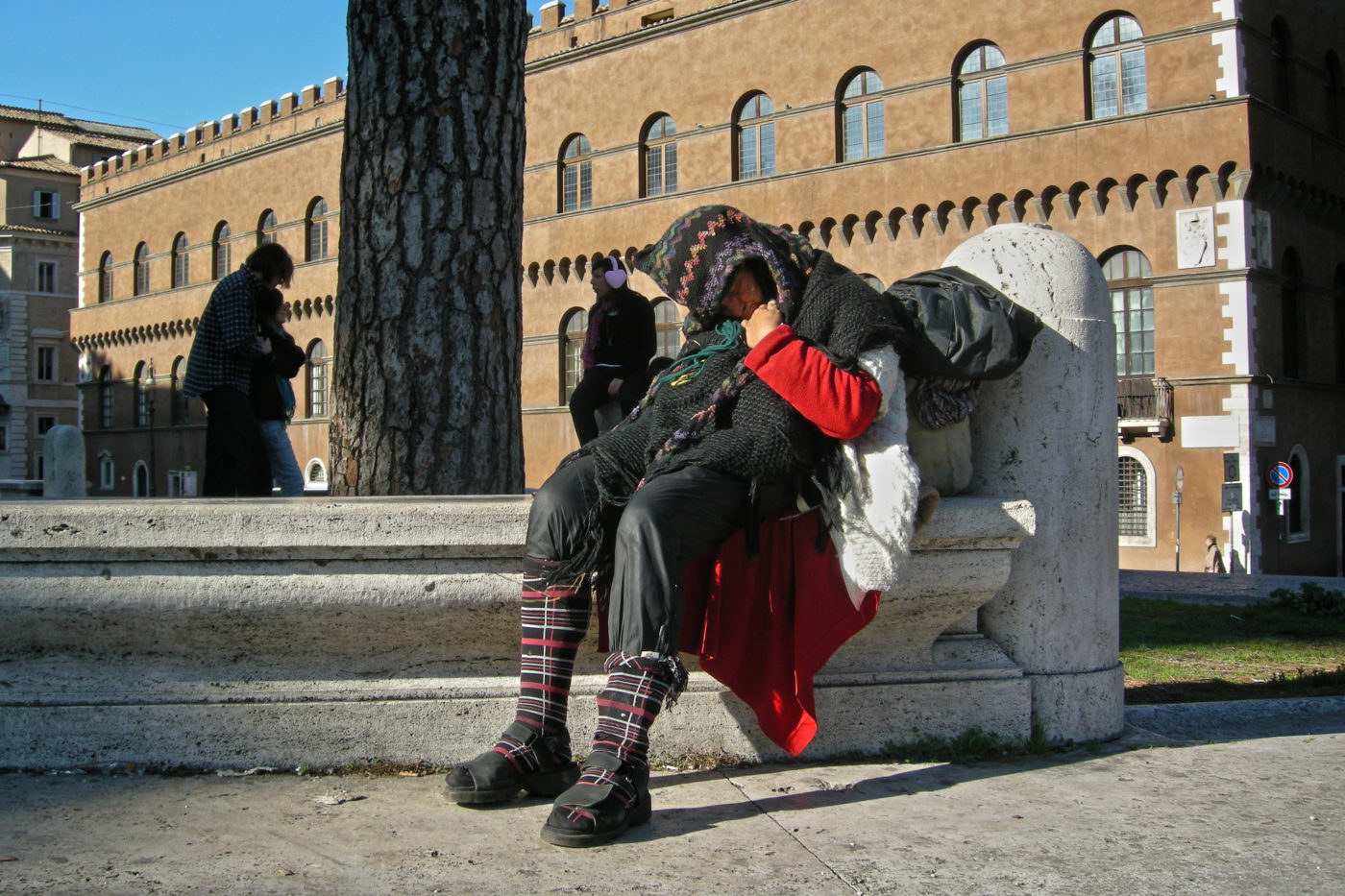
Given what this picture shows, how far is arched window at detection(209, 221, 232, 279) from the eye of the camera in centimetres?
3781

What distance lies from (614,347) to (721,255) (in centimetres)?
494

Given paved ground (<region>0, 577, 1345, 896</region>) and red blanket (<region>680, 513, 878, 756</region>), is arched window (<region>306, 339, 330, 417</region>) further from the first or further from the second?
red blanket (<region>680, 513, 878, 756</region>)

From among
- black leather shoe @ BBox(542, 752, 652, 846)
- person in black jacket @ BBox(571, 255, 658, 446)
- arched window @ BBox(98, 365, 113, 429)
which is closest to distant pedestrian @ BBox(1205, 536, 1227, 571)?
person in black jacket @ BBox(571, 255, 658, 446)

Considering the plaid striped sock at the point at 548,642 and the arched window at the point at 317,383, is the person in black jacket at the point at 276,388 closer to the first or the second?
the plaid striped sock at the point at 548,642

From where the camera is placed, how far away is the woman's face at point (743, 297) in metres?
2.91

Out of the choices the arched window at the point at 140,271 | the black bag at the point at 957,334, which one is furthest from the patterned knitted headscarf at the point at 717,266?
the arched window at the point at 140,271

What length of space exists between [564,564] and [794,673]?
613 mm

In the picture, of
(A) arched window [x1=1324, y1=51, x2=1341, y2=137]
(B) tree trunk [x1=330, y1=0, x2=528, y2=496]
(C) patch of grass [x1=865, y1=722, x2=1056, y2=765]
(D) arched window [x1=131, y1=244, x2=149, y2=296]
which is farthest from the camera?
(D) arched window [x1=131, y1=244, x2=149, y2=296]

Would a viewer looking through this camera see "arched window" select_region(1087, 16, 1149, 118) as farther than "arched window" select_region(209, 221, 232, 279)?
No

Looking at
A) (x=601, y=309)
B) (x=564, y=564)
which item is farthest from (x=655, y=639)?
(x=601, y=309)

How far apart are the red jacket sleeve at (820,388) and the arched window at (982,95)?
2008 cm

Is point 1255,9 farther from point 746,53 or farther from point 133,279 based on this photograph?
point 133,279

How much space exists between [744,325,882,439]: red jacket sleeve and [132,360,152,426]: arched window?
4284 centimetres

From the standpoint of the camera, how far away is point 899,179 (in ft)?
73.0
